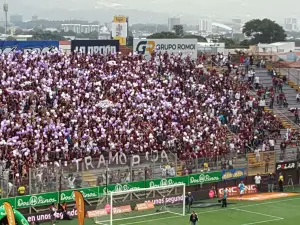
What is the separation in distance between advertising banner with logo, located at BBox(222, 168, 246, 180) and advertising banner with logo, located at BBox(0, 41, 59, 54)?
55.0ft

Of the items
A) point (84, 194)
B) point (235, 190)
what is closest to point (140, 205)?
point (84, 194)

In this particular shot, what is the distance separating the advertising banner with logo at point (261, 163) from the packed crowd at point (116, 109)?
6.58 feet

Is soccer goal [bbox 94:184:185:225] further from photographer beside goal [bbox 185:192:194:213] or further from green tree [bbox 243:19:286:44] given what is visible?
green tree [bbox 243:19:286:44]

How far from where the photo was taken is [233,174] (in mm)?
44781

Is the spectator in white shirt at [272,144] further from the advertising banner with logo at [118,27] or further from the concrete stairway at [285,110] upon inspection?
the advertising banner with logo at [118,27]

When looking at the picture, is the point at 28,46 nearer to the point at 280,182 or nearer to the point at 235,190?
the point at 235,190

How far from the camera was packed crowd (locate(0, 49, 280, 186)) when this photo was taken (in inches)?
1634

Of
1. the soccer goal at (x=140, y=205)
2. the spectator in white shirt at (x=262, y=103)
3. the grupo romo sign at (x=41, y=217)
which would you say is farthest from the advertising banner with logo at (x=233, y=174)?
the grupo romo sign at (x=41, y=217)

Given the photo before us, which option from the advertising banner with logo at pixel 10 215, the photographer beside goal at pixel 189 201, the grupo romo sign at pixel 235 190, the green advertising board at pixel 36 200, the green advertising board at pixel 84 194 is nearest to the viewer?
the advertising banner with logo at pixel 10 215

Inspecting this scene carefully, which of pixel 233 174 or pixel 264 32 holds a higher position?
pixel 264 32

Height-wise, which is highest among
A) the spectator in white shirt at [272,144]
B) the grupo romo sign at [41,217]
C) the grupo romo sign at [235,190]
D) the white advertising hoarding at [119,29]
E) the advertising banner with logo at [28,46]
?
the white advertising hoarding at [119,29]

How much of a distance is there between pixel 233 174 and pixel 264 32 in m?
112

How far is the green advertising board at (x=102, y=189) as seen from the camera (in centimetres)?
3550

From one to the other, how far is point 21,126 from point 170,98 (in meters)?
13.9
